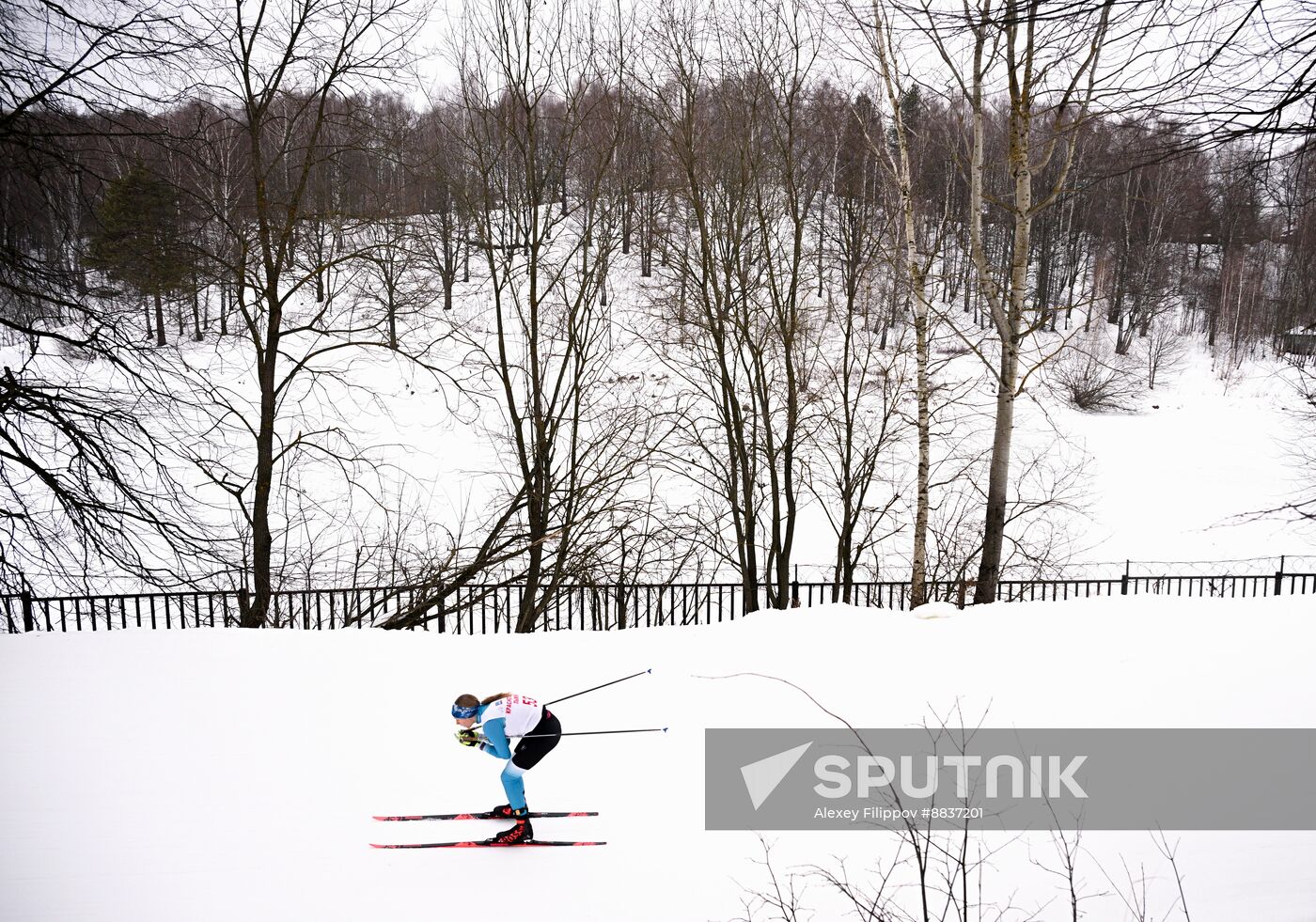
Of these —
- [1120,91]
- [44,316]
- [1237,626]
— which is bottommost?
[1237,626]

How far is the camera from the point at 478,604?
15.7 metres

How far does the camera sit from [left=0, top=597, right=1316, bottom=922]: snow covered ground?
13.8 feet

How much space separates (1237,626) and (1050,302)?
32.4m

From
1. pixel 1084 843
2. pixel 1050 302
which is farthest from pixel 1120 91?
pixel 1050 302

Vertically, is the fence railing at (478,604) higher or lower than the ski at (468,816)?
lower

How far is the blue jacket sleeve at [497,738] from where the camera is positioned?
465 cm

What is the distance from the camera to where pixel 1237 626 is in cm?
711

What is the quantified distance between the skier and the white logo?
1504 millimetres

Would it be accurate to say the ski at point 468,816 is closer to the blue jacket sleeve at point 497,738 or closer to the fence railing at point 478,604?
the blue jacket sleeve at point 497,738

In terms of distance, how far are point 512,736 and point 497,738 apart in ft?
0.37

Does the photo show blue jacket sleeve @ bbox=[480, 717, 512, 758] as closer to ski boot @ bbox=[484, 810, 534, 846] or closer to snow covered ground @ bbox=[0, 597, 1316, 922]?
ski boot @ bbox=[484, 810, 534, 846]

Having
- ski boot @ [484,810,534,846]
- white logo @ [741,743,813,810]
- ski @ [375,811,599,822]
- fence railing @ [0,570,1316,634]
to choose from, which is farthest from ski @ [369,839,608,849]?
fence railing @ [0,570,1316,634]

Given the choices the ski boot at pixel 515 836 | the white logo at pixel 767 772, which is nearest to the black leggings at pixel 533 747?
the ski boot at pixel 515 836

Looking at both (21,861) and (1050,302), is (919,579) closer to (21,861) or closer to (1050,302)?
(21,861)
